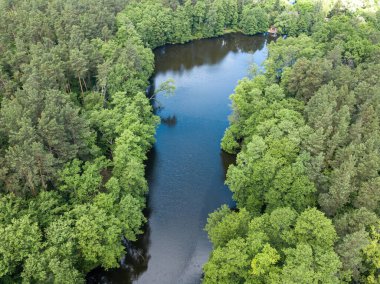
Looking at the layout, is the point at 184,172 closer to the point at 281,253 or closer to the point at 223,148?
the point at 223,148

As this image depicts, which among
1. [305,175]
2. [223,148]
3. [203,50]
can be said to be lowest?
[223,148]

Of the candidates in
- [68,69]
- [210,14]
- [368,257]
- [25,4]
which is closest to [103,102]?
[68,69]

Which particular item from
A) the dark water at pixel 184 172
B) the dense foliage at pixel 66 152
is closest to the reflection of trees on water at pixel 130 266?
the dark water at pixel 184 172

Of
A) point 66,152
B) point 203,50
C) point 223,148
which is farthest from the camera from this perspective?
point 203,50

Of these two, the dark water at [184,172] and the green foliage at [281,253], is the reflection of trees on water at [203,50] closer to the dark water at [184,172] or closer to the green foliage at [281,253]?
the dark water at [184,172]

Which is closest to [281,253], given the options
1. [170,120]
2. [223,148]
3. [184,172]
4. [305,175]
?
[305,175]

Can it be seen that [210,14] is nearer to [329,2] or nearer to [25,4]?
[329,2]
